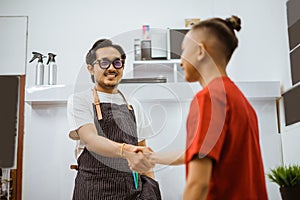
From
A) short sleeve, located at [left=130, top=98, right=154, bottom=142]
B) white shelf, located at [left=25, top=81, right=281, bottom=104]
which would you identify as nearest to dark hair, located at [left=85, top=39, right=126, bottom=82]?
short sleeve, located at [left=130, top=98, right=154, bottom=142]

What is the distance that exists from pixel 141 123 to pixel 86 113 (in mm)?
287

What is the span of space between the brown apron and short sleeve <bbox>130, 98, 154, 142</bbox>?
7 centimetres

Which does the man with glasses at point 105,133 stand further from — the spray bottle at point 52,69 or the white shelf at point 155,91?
the spray bottle at point 52,69

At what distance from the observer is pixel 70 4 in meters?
2.88

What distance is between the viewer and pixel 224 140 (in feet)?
3.27

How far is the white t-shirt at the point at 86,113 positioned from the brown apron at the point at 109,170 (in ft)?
0.09

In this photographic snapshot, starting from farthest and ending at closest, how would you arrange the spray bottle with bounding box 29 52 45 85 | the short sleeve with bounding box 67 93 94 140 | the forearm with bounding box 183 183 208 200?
the spray bottle with bounding box 29 52 45 85, the short sleeve with bounding box 67 93 94 140, the forearm with bounding box 183 183 208 200

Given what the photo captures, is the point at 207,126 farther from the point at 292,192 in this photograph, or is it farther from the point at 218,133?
the point at 292,192

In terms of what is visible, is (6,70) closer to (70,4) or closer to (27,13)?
(27,13)

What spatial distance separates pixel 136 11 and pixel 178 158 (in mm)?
1750

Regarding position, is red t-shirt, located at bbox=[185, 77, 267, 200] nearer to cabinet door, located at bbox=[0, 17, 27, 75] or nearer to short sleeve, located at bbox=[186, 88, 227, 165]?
short sleeve, located at bbox=[186, 88, 227, 165]

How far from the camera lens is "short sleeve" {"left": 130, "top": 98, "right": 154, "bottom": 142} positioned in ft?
6.42

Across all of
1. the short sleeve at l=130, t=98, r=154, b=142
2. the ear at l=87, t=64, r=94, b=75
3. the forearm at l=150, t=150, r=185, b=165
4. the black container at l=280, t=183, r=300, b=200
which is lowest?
the black container at l=280, t=183, r=300, b=200

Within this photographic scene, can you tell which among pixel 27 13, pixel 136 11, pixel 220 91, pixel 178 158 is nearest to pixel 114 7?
pixel 136 11
